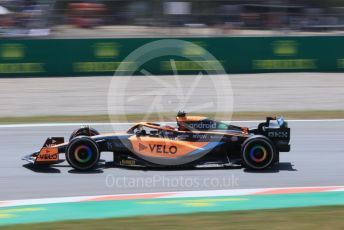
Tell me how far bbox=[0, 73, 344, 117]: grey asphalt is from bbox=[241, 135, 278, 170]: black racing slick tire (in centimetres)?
655

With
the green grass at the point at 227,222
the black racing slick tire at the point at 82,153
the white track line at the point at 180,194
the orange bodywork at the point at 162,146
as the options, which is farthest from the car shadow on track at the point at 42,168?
the green grass at the point at 227,222

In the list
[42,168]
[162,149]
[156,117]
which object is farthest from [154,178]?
[156,117]

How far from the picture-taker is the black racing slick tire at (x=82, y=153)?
8.88 m

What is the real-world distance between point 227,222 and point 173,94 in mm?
11739

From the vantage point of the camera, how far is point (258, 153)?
891cm

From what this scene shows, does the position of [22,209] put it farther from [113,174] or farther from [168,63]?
[168,63]

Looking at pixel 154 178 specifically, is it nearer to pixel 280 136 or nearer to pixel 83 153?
pixel 83 153

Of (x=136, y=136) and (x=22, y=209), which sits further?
(x=136, y=136)

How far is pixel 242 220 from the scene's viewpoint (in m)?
6.66

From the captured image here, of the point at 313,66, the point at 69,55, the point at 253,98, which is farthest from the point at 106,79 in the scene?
Answer: the point at 313,66

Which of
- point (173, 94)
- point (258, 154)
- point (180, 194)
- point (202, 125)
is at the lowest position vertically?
point (180, 194)

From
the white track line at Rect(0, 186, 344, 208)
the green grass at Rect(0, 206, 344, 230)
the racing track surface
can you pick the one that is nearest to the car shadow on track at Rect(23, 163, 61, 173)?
the racing track surface

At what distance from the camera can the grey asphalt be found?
624 inches

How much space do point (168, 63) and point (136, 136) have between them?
11.3 meters
